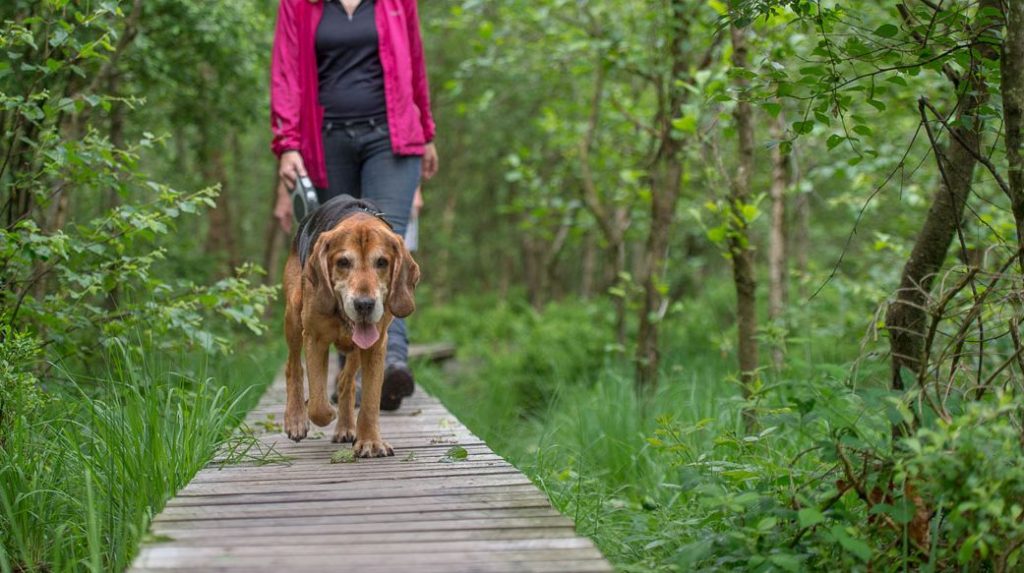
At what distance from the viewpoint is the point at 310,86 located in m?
5.30

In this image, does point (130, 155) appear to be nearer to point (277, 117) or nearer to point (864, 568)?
point (277, 117)

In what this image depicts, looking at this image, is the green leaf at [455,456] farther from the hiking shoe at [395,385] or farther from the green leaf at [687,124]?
the green leaf at [687,124]

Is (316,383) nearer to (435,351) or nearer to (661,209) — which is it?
(661,209)

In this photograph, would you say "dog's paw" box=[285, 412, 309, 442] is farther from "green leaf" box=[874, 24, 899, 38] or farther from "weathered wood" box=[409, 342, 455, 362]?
"weathered wood" box=[409, 342, 455, 362]

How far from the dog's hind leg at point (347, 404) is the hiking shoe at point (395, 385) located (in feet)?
2.44

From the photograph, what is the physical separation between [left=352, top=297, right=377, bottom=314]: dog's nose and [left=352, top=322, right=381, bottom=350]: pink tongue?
86 mm

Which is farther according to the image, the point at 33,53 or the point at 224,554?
the point at 33,53

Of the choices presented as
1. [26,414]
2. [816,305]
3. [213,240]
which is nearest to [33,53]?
[26,414]

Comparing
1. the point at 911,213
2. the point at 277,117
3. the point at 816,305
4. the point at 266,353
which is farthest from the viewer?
the point at 816,305

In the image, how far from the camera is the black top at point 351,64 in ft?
17.4

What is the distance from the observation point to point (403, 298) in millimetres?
A: 4160

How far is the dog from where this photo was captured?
3.99m

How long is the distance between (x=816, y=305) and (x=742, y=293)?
5.30 meters

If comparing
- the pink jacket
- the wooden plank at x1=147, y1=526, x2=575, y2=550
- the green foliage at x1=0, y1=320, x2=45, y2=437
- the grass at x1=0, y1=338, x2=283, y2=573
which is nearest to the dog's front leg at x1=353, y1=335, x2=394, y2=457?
the grass at x1=0, y1=338, x2=283, y2=573
